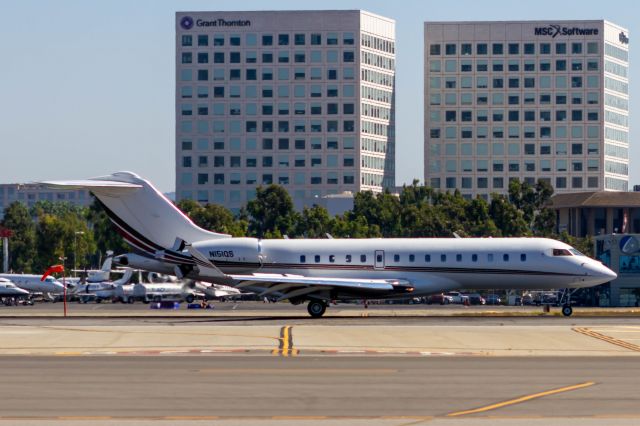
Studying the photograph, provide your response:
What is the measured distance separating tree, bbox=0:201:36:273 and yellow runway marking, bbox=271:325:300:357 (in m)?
130

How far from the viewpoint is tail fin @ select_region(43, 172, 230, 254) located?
196 ft

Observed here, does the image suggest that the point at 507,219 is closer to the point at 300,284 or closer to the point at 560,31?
the point at 560,31

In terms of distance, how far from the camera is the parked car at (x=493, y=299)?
11219cm

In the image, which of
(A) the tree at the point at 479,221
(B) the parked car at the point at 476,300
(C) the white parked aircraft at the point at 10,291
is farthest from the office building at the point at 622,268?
(C) the white parked aircraft at the point at 10,291

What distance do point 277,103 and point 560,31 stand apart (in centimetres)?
4693

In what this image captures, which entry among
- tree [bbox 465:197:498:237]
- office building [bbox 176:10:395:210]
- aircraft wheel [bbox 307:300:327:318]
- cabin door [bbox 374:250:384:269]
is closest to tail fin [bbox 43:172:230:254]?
aircraft wheel [bbox 307:300:327:318]

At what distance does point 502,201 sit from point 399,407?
11643 cm

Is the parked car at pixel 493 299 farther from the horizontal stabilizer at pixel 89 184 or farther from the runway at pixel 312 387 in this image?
the runway at pixel 312 387

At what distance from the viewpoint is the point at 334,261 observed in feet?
194

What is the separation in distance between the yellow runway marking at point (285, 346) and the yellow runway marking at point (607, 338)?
9561 mm

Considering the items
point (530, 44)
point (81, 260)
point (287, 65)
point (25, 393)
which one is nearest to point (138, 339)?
point (25, 393)

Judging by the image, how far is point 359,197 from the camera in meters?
153

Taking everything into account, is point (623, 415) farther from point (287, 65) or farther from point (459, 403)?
point (287, 65)

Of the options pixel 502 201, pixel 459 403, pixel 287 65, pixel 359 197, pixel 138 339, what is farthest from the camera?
pixel 287 65
